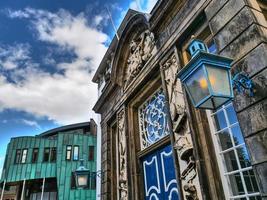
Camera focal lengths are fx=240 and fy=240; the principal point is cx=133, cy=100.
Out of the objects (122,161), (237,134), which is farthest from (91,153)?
(237,134)

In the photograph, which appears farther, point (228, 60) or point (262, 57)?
point (262, 57)

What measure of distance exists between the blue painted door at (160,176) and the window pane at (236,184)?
1.25 m

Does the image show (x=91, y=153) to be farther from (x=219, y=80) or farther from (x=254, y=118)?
(x=219, y=80)

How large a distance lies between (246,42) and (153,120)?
9.59ft

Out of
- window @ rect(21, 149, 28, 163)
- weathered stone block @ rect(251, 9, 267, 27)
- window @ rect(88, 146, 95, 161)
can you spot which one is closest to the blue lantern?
weathered stone block @ rect(251, 9, 267, 27)

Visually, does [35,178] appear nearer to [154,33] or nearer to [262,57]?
[154,33]

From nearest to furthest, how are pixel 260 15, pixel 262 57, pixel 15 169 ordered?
pixel 262 57, pixel 260 15, pixel 15 169

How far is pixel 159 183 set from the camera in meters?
4.66

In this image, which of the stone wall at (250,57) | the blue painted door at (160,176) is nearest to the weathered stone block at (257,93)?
the stone wall at (250,57)

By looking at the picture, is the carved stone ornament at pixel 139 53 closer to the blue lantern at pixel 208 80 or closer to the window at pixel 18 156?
the blue lantern at pixel 208 80

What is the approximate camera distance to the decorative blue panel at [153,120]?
4969 millimetres

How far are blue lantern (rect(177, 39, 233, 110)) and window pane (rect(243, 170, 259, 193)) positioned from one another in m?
1.32

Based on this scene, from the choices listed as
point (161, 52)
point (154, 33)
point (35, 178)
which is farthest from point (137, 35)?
point (35, 178)

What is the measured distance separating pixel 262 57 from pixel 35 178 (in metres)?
24.2
